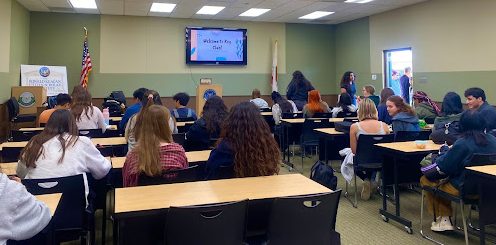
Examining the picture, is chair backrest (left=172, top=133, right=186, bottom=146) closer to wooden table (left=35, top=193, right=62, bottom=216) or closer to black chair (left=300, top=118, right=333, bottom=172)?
wooden table (left=35, top=193, right=62, bottom=216)

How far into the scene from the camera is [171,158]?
8.59ft

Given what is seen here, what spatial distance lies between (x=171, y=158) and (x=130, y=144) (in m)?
1.23

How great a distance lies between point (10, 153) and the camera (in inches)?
136

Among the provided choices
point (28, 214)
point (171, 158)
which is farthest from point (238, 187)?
point (28, 214)

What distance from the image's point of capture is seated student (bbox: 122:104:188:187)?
2.48 m

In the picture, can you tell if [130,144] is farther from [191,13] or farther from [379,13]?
[379,13]

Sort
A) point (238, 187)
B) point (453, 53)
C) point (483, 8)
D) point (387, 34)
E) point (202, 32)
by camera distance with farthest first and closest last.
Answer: point (202, 32) → point (387, 34) → point (453, 53) → point (483, 8) → point (238, 187)

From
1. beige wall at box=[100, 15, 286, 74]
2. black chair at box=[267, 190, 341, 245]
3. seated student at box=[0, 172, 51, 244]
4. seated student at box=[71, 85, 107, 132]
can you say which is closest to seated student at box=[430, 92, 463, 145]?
black chair at box=[267, 190, 341, 245]

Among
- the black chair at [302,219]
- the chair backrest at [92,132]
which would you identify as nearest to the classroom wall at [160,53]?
the chair backrest at [92,132]

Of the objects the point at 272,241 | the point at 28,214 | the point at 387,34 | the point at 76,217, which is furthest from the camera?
the point at 387,34

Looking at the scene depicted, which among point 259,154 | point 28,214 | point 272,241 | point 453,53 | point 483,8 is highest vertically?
point 483,8

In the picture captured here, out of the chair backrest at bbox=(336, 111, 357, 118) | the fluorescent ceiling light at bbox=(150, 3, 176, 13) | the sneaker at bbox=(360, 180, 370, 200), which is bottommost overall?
the sneaker at bbox=(360, 180, 370, 200)

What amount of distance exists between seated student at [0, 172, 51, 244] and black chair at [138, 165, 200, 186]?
90 centimetres

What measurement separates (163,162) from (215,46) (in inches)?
336
